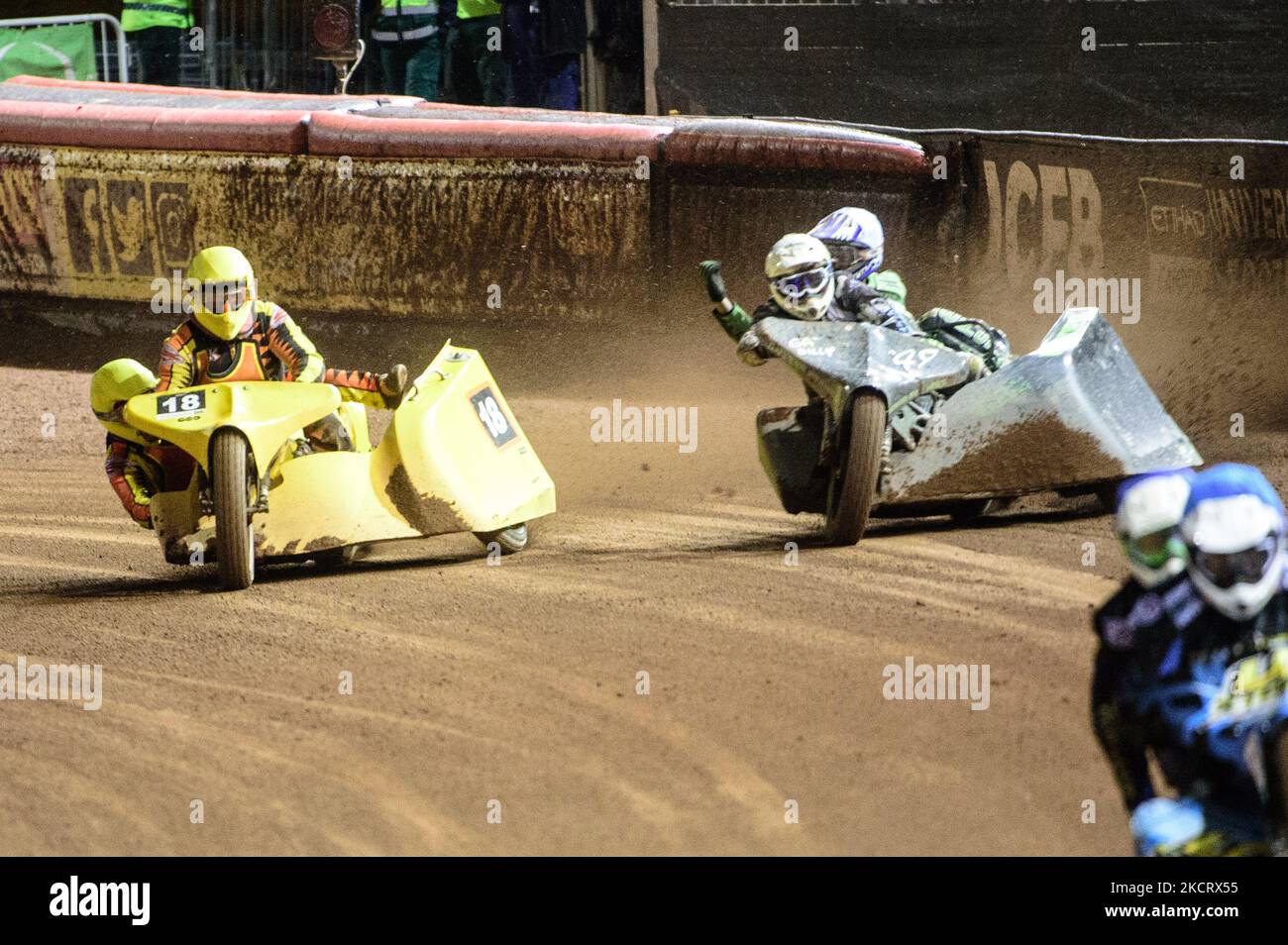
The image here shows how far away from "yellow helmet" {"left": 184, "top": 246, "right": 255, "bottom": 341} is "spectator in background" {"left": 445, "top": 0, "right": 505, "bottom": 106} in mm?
6607

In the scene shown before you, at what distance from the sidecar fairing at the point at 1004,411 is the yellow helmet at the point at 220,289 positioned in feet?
7.25

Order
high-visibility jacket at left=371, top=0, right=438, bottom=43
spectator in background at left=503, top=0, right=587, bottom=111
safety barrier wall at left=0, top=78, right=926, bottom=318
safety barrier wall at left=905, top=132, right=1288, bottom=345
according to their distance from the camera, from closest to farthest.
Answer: safety barrier wall at left=905, top=132, right=1288, bottom=345
safety barrier wall at left=0, top=78, right=926, bottom=318
spectator in background at left=503, top=0, right=587, bottom=111
high-visibility jacket at left=371, top=0, right=438, bottom=43

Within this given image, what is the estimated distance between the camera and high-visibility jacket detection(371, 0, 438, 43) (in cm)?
1394

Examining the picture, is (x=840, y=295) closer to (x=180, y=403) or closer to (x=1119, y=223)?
(x=1119, y=223)

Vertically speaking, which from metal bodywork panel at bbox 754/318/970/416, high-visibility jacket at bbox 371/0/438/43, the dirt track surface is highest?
high-visibility jacket at bbox 371/0/438/43

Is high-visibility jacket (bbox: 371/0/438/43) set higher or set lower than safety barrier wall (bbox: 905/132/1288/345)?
higher

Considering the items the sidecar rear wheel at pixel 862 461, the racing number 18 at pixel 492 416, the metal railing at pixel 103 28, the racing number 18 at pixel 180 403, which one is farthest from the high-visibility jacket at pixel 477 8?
the sidecar rear wheel at pixel 862 461

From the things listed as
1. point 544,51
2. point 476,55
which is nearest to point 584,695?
point 544,51

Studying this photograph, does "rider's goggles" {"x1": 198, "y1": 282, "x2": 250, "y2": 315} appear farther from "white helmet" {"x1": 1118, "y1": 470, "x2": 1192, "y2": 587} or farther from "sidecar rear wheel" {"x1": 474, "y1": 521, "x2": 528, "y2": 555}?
"white helmet" {"x1": 1118, "y1": 470, "x2": 1192, "y2": 587}

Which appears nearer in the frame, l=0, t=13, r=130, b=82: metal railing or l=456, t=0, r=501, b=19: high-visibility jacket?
l=456, t=0, r=501, b=19: high-visibility jacket

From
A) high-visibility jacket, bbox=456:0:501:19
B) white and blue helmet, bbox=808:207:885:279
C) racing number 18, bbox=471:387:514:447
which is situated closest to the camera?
racing number 18, bbox=471:387:514:447

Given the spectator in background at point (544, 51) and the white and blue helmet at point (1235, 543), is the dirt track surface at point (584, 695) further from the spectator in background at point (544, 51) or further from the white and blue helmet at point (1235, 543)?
the spectator in background at point (544, 51)

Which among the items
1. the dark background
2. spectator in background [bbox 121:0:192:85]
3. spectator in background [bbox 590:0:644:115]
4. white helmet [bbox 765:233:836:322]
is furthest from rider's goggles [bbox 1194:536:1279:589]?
spectator in background [bbox 121:0:192:85]
